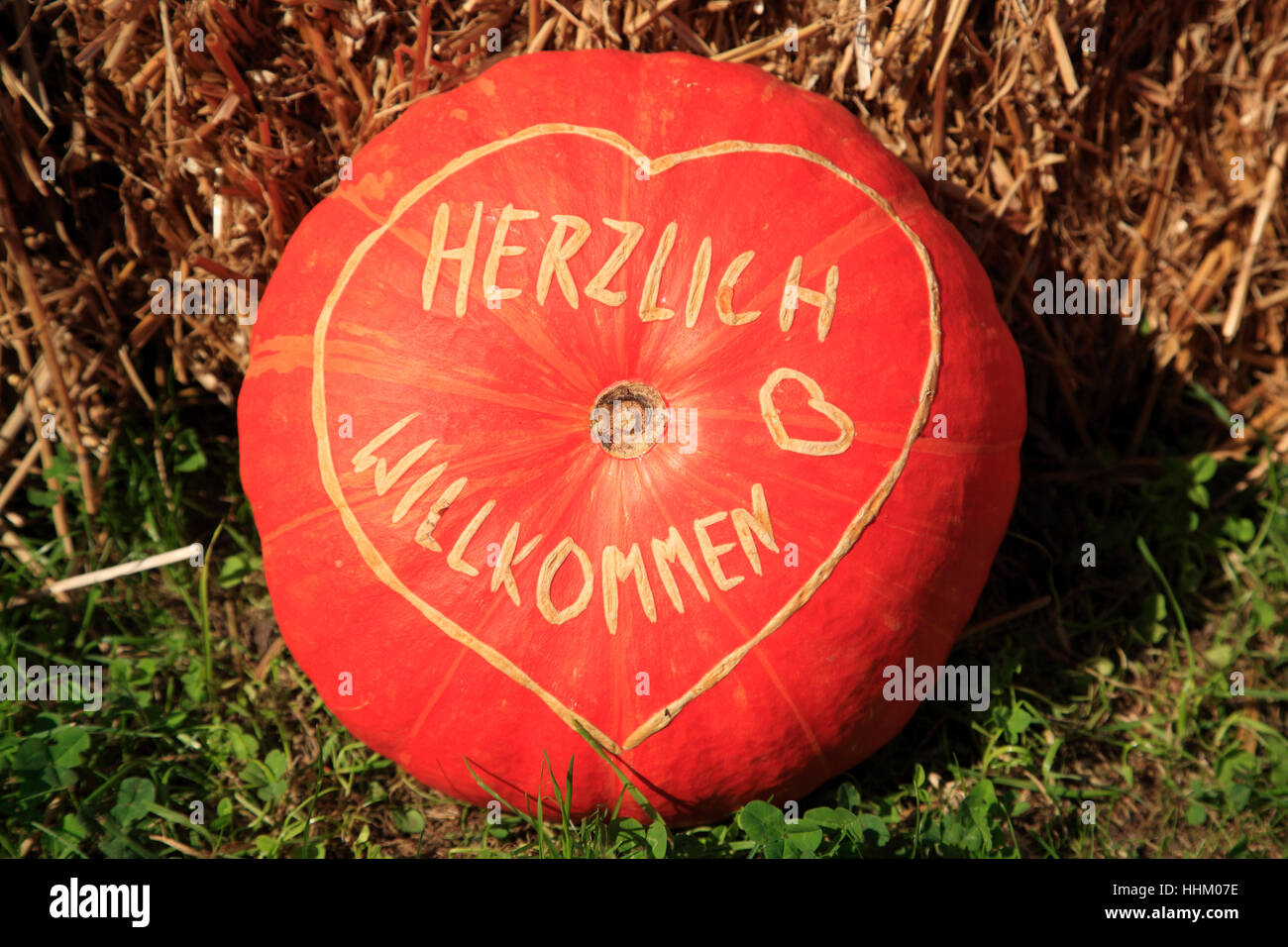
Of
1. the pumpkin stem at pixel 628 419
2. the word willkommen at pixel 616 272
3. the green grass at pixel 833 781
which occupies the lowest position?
the green grass at pixel 833 781

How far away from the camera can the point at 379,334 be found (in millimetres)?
2629

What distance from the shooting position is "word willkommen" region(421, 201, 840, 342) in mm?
2557

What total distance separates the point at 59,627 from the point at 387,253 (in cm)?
202

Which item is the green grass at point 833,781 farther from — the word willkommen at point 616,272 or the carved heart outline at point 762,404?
the word willkommen at point 616,272

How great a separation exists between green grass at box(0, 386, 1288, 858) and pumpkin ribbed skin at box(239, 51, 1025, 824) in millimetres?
340

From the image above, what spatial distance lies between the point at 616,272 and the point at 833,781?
1863mm

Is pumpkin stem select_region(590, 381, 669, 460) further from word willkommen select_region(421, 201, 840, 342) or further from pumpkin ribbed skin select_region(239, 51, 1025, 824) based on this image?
word willkommen select_region(421, 201, 840, 342)

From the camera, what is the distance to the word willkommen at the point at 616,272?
2557 millimetres

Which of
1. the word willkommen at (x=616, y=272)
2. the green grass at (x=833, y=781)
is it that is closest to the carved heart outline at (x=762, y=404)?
the word willkommen at (x=616, y=272)

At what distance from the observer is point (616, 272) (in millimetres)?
2561

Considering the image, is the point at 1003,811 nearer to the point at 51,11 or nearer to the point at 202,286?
the point at 202,286

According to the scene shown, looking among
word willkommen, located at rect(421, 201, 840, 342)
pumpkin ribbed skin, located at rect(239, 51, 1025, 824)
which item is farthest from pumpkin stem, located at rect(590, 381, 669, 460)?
word willkommen, located at rect(421, 201, 840, 342)

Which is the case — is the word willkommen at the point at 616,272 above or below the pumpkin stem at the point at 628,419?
above

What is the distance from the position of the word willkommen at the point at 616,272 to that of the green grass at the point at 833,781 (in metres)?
1.27
